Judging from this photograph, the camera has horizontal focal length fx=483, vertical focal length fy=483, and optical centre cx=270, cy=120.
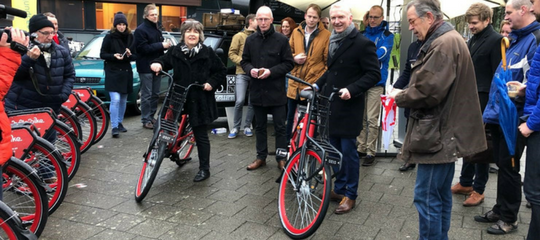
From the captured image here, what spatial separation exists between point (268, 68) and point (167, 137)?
1.61 meters

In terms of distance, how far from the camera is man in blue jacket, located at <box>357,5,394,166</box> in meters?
6.31

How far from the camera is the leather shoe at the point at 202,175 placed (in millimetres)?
5462

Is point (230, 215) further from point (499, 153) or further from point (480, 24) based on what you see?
point (480, 24)

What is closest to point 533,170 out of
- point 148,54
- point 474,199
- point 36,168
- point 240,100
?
point 474,199

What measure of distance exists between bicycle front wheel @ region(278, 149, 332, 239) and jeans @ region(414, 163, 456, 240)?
77 cm

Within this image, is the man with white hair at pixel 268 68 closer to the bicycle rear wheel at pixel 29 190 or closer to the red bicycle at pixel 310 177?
the red bicycle at pixel 310 177

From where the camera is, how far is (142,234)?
3955 mm

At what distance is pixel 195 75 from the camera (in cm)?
531

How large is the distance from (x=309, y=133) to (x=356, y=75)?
70 cm

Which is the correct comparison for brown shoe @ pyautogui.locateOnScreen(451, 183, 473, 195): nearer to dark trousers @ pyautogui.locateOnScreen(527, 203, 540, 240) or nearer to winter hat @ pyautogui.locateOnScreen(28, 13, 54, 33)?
dark trousers @ pyautogui.locateOnScreen(527, 203, 540, 240)

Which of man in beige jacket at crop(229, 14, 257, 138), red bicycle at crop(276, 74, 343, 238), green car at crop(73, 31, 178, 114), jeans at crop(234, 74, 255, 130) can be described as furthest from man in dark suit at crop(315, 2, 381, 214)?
green car at crop(73, 31, 178, 114)

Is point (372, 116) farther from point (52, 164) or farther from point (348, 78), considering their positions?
point (52, 164)

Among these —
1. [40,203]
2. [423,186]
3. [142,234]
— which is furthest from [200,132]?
[423,186]

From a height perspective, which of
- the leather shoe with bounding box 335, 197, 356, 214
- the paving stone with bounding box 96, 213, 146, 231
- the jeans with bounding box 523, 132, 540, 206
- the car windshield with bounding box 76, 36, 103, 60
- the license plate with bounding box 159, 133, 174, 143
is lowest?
the paving stone with bounding box 96, 213, 146, 231
